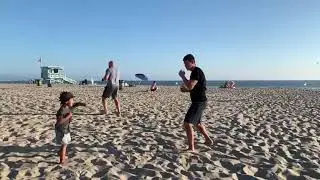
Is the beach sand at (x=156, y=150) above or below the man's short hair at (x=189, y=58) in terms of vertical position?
below

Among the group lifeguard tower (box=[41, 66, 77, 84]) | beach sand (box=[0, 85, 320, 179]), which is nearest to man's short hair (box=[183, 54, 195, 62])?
beach sand (box=[0, 85, 320, 179])

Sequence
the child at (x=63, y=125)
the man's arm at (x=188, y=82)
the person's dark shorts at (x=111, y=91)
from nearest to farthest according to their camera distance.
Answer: the child at (x=63, y=125) → the man's arm at (x=188, y=82) → the person's dark shorts at (x=111, y=91)

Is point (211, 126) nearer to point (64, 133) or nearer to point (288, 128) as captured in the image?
point (288, 128)

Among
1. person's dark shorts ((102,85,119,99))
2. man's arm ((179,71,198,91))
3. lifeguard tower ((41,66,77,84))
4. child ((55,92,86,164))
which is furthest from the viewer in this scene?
lifeguard tower ((41,66,77,84))

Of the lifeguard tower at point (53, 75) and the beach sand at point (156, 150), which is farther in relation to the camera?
the lifeguard tower at point (53, 75)

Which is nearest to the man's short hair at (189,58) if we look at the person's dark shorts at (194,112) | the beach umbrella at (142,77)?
the person's dark shorts at (194,112)

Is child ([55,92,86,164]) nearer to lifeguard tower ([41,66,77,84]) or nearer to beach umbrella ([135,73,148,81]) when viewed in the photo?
beach umbrella ([135,73,148,81])

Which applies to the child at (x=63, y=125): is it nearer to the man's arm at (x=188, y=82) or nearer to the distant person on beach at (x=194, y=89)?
the man's arm at (x=188, y=82)

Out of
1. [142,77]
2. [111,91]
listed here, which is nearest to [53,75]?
[142,77]

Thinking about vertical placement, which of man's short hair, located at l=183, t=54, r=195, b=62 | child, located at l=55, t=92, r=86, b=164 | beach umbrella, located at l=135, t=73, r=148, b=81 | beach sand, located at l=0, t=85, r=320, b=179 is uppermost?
man's short hair, located at l=183, t=54, r=195, b=62

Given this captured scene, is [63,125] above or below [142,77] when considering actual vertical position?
below

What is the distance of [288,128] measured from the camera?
971 centimetres

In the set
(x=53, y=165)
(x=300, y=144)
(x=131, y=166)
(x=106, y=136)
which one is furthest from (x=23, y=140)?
(x=300, y=144)

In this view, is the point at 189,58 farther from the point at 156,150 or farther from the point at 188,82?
the point at 156,150
